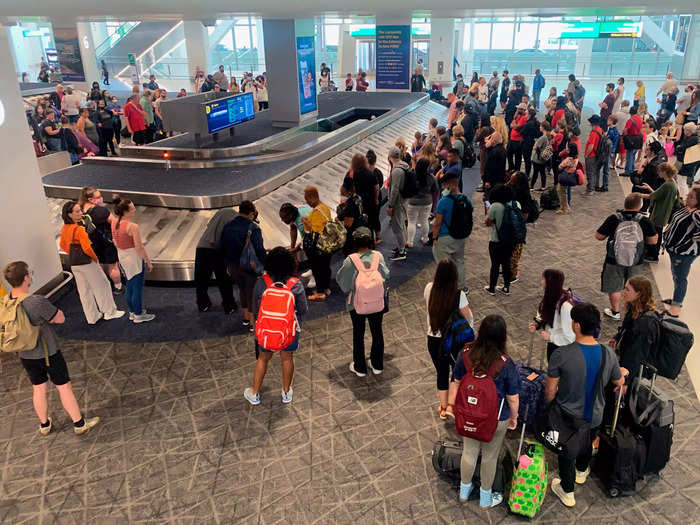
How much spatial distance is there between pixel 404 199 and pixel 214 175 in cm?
385

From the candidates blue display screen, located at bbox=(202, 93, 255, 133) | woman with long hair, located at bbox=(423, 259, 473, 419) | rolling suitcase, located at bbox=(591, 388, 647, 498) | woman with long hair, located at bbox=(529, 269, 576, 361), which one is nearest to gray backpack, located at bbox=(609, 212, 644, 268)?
woman with long hair, located at bbox=(529, 269, 576, 361)

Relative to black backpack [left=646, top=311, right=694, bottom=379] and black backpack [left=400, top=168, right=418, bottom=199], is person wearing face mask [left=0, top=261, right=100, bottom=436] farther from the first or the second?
black backpack [left=400, top=168, right=418, bottom=199]

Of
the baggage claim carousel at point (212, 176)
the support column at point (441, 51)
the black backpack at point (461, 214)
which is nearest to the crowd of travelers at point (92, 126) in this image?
the baggage claim carousel at point (212, 176)

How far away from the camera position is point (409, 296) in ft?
22.4

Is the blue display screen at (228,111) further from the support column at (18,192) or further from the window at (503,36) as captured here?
the window at (503,36)

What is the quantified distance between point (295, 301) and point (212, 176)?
5.98 metres

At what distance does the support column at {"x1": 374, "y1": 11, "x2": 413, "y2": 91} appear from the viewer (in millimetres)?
20203

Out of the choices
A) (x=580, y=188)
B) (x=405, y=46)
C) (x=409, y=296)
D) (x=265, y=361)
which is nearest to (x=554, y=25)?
(x=405, y=46)

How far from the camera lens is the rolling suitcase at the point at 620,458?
370 cm

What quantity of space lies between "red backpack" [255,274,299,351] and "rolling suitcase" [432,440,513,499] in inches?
56.4

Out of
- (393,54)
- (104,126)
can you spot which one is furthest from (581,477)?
(393,54)

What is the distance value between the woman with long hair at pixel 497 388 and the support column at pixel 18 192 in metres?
5.38

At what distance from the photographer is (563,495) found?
376cm

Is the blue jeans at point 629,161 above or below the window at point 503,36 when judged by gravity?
below
